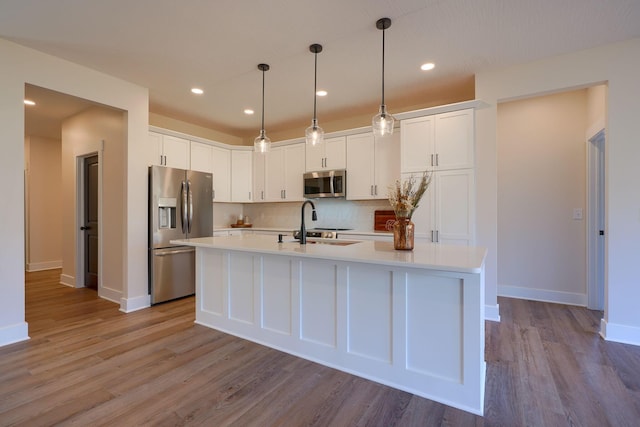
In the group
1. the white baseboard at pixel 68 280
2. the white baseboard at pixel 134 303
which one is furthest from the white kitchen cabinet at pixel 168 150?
the white baseboard at pixel 68 280

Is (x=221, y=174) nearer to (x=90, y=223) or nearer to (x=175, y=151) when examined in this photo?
(x=175, y=151)

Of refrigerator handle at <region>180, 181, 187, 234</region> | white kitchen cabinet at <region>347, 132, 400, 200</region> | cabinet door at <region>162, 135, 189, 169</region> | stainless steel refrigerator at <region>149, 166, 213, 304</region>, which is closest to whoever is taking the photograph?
stainless steel refrigerator at <region>149, 166, 213, 304</region>

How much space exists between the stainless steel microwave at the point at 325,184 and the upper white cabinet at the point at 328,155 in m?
0.11

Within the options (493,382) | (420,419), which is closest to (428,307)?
(420,419)

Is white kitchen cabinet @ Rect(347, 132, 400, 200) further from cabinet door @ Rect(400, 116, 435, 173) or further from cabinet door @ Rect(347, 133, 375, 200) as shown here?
cabinet door @ Rect(400, 116, 435, 173)

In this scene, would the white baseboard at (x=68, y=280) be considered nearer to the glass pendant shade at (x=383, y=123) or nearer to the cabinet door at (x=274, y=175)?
the cabinet door at (x=274, y=175)

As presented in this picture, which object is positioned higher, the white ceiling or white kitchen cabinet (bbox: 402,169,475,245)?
the white ceiling

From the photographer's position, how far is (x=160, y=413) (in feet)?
5.83

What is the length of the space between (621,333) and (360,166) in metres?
3.22


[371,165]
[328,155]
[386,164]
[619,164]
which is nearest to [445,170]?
[386,164]

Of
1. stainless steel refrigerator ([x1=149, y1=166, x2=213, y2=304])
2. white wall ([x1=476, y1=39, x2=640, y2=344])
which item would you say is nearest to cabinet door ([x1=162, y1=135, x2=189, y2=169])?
stainless steel refrigerator ([x1=149, y1=166, x2=213, y2=304])

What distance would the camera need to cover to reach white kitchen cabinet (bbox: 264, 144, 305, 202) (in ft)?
16.6

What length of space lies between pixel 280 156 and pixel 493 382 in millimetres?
4204

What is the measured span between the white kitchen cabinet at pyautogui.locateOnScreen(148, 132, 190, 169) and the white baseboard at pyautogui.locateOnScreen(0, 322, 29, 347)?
2.11 m
